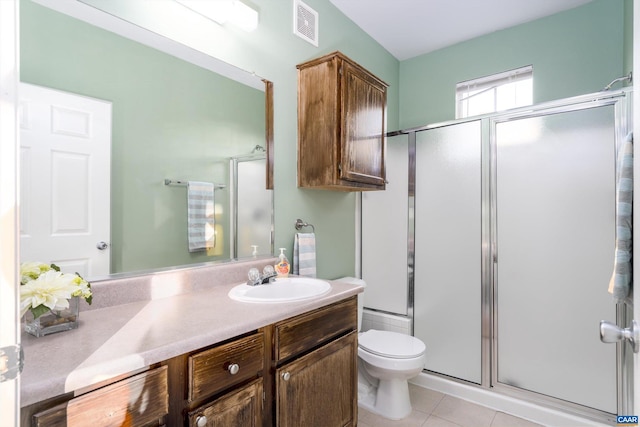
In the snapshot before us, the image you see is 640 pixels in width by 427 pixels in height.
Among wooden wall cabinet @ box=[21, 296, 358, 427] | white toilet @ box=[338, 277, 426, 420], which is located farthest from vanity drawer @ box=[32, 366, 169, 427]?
white toilet @ box=[338, 277, 426, 420]

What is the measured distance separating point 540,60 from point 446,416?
259cm

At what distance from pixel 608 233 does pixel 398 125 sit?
1767 mm

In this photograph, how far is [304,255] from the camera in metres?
2.02

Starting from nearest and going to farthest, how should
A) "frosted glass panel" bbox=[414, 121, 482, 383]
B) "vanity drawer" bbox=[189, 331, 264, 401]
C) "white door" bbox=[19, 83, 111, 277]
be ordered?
1. "vanity drawer" bbox=[189, 331, 264, 401]
2. "white door" bbox=[19, 83, 111, 277]
3. "frosted glass panel" bbox=[414, 121, 482, 383]

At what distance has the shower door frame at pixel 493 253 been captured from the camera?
1876 millimetres

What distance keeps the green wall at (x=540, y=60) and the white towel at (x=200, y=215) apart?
2149 mm

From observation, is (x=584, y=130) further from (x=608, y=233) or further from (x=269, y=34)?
(x=269, y=34)

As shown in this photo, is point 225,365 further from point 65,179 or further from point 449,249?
point 449,249

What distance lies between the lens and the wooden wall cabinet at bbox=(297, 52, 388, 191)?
1.88m

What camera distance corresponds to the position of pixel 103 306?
1.20 meters

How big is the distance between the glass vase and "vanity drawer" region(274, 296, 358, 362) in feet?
2.00

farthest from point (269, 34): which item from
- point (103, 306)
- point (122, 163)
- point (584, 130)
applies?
point (584, 130)

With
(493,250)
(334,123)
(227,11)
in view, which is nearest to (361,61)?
(334,123)

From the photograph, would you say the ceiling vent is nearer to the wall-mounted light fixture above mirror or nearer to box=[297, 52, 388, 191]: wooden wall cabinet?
box=[297, 52, 388, 191]: wooden wall cabinet
